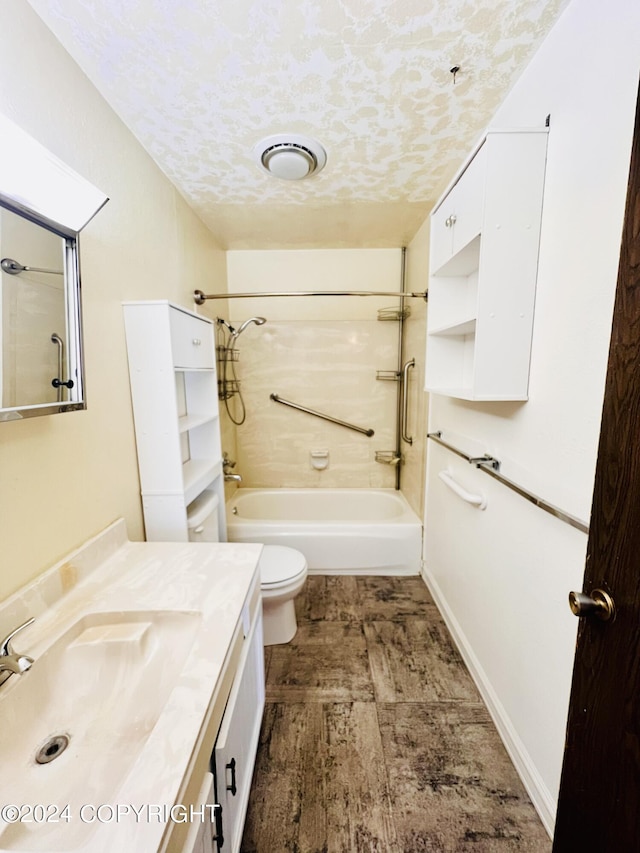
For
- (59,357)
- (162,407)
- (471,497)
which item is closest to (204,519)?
(162,407)

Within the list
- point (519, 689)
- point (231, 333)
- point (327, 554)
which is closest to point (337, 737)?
point (519, 689)

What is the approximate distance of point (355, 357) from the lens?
9.68 ft

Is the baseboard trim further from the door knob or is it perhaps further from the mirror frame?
the mirror frame

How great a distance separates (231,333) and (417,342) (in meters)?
1.51

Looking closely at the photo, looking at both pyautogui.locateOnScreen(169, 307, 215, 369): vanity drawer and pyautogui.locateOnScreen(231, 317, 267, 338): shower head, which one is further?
pyautogui.locateOnScreen(231, 317, 267, 338): shower head

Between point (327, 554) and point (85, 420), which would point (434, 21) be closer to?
point (85, 420)

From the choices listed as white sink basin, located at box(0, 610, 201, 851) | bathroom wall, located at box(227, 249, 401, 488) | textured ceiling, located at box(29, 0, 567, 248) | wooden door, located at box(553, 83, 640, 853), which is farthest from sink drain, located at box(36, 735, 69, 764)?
bathroom wall, located at box(227, 249, 401, 488)

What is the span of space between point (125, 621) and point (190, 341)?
3.87 feet

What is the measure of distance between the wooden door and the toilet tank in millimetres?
1456

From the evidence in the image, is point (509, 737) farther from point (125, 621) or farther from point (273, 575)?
point (125, 621)

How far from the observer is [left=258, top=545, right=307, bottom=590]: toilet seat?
5.48ft

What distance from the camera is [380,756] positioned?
125 centimetres

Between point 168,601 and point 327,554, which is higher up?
point 168,601

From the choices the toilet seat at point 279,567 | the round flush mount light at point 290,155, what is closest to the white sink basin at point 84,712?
the toilet seat at point 279,567
